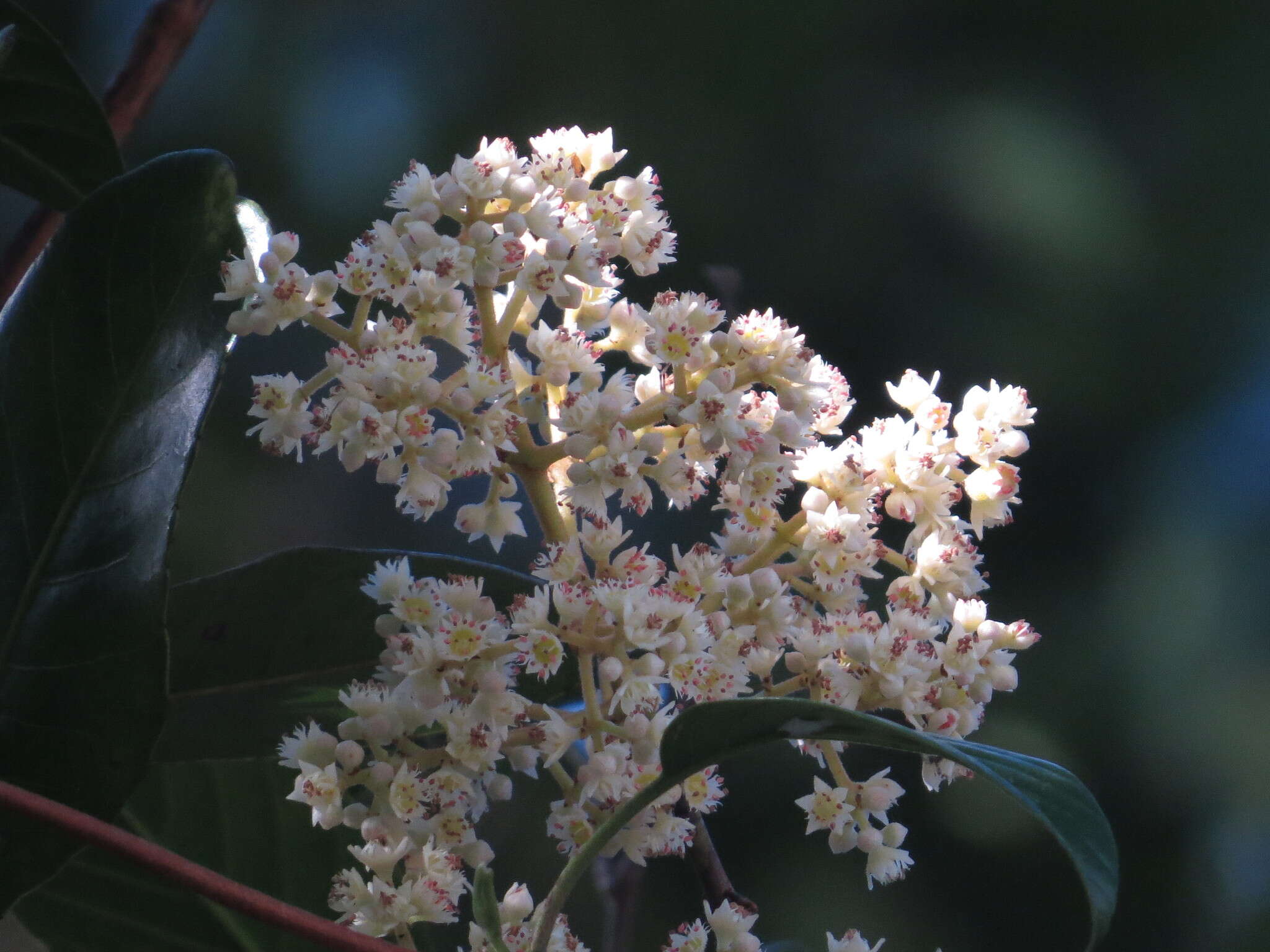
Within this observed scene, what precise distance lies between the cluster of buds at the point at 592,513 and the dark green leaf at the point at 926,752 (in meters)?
0.04

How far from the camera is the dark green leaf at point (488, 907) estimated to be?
358 mm

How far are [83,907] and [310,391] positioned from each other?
259 mm

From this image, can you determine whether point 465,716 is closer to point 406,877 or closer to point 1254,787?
point 406,877

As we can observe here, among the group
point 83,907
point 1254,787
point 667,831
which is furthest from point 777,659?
point 1254,787

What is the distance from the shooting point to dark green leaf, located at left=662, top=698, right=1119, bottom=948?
343mm

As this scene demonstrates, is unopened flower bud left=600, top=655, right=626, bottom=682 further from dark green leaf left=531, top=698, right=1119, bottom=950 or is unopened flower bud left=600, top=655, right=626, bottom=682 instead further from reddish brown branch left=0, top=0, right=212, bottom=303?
reddish brown branch left=0, top=0, right=212, bottom=303

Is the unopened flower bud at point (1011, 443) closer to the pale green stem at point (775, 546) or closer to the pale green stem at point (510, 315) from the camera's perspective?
the pale green stem at point (775, 546)

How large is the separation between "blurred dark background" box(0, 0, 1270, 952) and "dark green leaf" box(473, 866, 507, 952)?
106cm

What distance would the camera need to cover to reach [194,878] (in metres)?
0.30

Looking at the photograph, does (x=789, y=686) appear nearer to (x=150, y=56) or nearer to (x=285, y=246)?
(x=285, y=246)

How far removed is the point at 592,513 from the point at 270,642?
18cm

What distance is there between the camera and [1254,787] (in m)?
1.50

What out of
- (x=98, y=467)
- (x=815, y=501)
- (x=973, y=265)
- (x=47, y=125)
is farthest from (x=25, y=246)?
(x=973, y=265)

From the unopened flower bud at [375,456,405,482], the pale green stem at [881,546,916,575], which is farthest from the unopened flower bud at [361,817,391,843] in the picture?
the pale green stem at [881,546,916,575]
